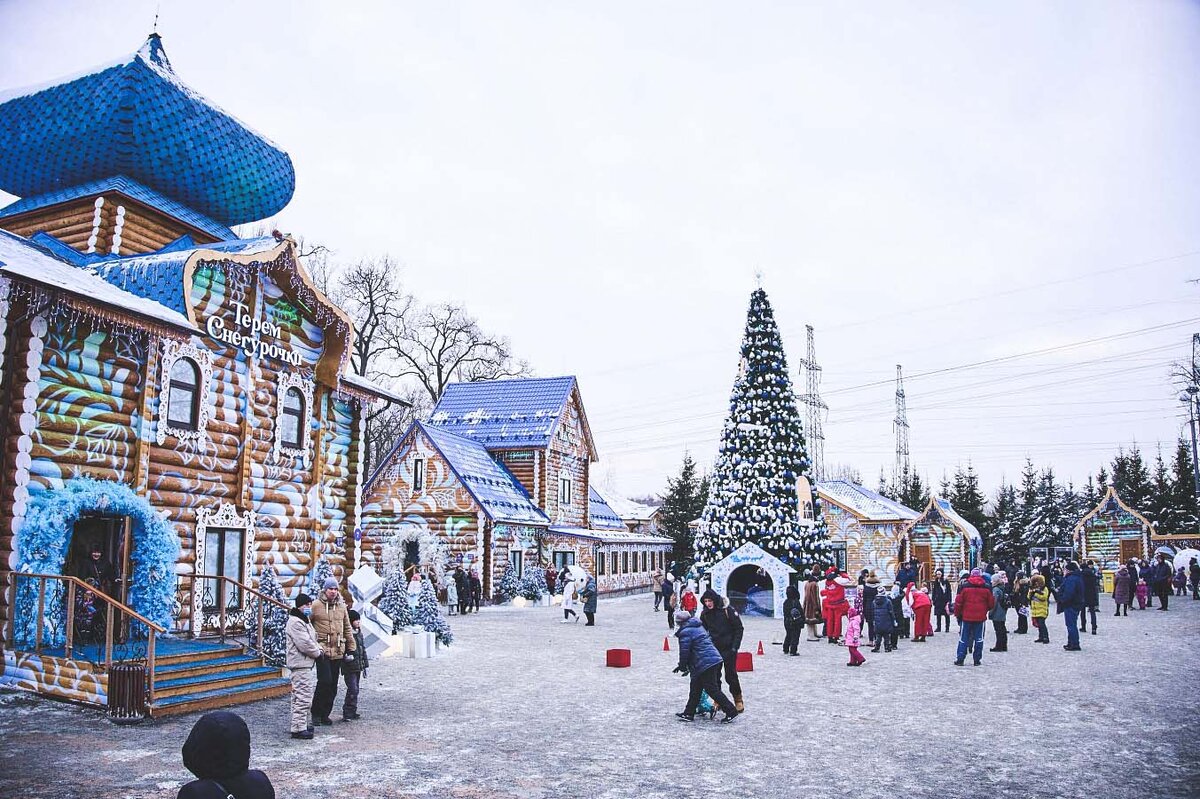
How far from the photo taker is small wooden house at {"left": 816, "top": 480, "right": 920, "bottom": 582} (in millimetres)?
40844

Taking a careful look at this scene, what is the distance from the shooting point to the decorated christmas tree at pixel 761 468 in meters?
26.9

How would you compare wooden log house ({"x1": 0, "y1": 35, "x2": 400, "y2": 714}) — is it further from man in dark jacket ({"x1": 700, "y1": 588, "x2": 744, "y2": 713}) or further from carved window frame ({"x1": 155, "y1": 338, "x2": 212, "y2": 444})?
man in dark jacket ({"x1": 700, "y1": 588, "x2": 744, "y2": 713})

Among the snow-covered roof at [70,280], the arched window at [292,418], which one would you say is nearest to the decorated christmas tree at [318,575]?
the arched window at [292,418]

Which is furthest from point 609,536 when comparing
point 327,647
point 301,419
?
point 327,647

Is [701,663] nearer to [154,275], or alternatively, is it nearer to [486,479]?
[154,275]

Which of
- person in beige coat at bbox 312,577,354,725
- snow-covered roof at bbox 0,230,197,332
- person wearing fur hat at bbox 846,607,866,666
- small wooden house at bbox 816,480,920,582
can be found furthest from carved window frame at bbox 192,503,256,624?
small wooden house at bbox 816,480,920,582

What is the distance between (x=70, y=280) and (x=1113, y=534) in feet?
143

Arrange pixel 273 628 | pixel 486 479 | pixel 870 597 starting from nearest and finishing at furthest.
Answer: pixel 273 628 < pixel 870 597 < pixel 486 479

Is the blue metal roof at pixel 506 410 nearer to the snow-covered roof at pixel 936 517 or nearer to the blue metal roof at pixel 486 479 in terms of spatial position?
the blue metal roof at pixel 486 479

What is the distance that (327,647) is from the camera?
34.0 ft

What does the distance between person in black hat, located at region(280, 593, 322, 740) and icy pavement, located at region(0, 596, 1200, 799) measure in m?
0.22

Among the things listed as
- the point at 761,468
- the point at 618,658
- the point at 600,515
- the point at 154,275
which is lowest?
the point at 618,658

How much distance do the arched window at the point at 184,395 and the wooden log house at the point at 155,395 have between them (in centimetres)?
3

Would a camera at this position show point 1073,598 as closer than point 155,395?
No
